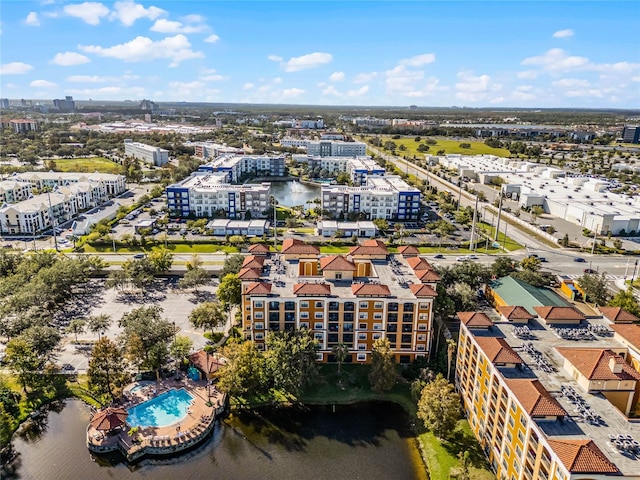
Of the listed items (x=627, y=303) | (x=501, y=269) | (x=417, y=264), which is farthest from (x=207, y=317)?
(x=627, y=303)

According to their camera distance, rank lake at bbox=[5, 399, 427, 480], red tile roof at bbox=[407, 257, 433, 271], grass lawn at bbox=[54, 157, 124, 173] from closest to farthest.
→ lake at bbox=[5, 399, 427, 480] → red tile roof at bbox=[407, 257, 433, 271] → grass lawn at bbox=[54, 157, 124, 173]

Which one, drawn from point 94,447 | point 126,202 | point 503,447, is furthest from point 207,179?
point 503,447

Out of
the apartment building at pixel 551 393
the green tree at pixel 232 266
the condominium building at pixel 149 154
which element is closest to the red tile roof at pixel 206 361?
the green tree at pixel 232 266

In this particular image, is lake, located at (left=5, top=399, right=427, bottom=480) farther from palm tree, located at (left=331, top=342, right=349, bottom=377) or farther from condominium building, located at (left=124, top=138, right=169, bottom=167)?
condominium building, located at (left=124, top=138, right=169, bottom=167)

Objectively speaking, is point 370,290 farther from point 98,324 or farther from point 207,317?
point 98,324

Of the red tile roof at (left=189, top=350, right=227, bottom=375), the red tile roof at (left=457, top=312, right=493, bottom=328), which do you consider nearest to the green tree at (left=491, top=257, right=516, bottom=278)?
the red tile roof at (left=457, top=312, right=493, bottom=328)

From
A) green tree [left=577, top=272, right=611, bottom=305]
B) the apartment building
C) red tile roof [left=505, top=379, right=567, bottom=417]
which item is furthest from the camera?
green tree [left=577, top=272, right=611, bottom=305]
